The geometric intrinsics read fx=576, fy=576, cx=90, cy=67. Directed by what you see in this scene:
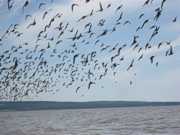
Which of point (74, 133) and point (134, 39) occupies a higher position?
point (134, 39)

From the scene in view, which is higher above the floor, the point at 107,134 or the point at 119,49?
the point at 119,49

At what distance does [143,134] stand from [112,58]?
114ft

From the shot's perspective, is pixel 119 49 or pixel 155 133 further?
A: pixel 155 133

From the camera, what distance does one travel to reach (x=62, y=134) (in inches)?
3098

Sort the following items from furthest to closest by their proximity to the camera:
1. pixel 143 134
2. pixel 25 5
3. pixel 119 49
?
1. pixel 143 134
2. pixel 119 49
3. pixel 25 5

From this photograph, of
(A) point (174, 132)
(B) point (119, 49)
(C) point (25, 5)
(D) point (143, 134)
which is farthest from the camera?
(A) point (174, 132)

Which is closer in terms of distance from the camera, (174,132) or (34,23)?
(34,23)

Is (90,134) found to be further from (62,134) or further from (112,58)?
(112,58)

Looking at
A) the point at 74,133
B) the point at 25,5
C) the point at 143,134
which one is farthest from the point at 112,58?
the point at 74,133

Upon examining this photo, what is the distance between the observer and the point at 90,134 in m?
78.1

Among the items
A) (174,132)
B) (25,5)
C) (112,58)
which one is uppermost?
(25,5)

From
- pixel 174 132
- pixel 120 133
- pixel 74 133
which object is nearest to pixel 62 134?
pixel 74 133

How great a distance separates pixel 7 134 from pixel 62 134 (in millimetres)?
8412

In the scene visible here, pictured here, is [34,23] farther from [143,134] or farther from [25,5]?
[143,134]
